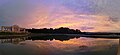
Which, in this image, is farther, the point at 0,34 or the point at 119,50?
the point at 0,34

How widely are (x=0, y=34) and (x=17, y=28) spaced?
62038 millimetres

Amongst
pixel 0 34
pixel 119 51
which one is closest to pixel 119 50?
pixel 119 51

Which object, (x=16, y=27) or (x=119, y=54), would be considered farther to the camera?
(x=16, y=27)

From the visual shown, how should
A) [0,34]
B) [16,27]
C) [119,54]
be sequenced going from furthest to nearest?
[16,27]
[0,34]
[119,54]

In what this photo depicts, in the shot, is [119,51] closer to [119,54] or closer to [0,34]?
[119,54]

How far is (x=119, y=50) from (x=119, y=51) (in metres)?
0.04

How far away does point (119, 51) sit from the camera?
8492 millimetres

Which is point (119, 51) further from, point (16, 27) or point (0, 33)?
point (16, 27)

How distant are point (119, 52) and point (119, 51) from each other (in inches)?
1.7

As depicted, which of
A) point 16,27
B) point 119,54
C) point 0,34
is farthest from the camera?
point 16,27

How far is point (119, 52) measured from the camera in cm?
846

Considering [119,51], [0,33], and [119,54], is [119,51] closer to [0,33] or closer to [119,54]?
[119,54]

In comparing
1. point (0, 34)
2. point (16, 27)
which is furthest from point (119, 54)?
point (16, 27)

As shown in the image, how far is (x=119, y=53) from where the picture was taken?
27.6 feet
